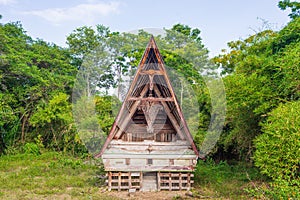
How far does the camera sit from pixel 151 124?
11203 millimetres

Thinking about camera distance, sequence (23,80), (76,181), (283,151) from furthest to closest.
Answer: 1. (23,80)
2. (76,181)
3. (283,151)

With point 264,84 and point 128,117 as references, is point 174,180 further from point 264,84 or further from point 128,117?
point 264,84

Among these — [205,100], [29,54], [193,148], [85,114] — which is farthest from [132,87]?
[29,54]

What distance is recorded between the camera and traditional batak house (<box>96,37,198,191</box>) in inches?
414

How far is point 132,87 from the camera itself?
33.6ft

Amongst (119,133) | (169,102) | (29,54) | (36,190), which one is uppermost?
(29,54)

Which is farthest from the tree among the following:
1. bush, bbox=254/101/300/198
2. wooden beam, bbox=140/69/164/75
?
bush, bbox=254/101/300/198

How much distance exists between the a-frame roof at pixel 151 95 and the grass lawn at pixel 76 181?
161 cm

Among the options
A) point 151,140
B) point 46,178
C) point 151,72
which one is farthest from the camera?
point 46,178

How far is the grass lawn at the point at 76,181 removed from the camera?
10.4 meters

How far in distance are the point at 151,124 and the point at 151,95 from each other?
1.11 m

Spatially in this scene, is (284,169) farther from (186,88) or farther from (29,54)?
(29,54)

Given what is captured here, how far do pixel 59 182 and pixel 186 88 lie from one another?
40.8ft

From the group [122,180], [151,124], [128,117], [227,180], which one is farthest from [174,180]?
[227,180]
